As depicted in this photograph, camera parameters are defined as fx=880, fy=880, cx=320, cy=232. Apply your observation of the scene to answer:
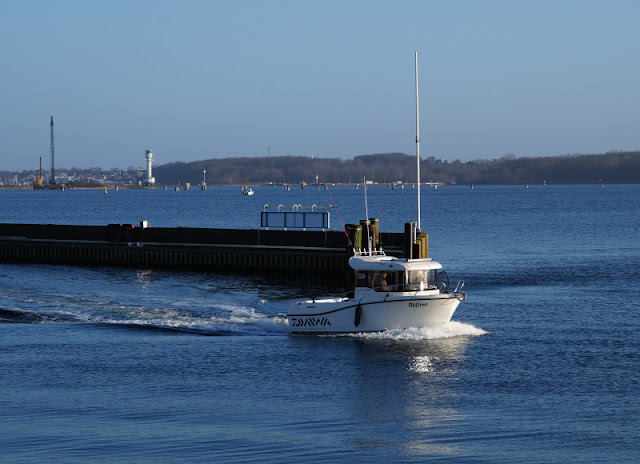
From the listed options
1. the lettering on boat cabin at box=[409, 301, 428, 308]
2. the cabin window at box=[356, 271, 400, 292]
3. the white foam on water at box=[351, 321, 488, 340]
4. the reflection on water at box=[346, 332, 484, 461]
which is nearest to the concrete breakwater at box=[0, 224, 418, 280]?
the white foam on water at box=[351, 321, 488, 340]

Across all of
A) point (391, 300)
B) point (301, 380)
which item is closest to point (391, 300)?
point (391, 300)

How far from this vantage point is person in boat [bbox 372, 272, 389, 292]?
1353 inches

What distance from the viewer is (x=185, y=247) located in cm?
6525

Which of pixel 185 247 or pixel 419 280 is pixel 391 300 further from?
pixel 185 247

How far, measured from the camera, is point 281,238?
199 ft

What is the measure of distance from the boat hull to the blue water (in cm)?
54

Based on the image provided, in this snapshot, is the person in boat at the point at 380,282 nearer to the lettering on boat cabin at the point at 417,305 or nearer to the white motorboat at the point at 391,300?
the white motorboat at the point at 391,300

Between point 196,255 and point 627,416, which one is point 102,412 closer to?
point 627,416

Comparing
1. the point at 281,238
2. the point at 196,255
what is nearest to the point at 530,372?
the point at 281,238

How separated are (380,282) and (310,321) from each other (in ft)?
11.1

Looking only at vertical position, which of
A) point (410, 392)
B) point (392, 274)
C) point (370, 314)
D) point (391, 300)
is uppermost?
point (392, 274)

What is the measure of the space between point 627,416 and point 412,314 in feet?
39.0

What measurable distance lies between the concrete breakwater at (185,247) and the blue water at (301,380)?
232 inches

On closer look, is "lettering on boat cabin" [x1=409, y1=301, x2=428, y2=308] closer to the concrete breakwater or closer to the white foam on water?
the white foam on water
